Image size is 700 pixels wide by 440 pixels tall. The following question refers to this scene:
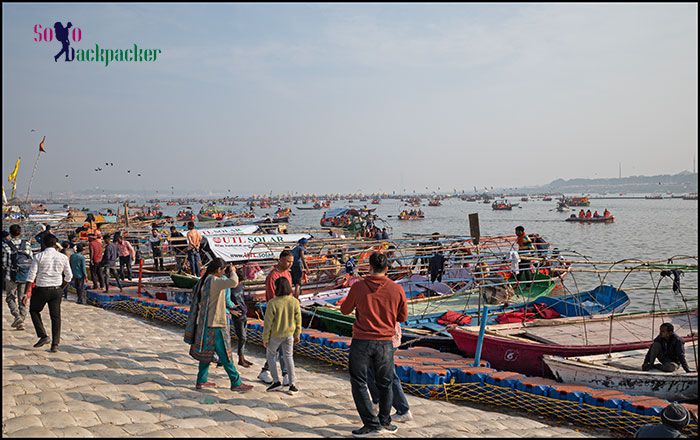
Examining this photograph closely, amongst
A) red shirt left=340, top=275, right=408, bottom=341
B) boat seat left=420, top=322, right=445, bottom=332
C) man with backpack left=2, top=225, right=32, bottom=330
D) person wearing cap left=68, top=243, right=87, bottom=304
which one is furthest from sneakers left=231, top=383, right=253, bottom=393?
person wearing cap left=68, top=243, right=87, bottom=304

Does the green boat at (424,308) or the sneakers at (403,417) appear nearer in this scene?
the sneakers at (403,417)

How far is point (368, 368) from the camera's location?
5.80 meters

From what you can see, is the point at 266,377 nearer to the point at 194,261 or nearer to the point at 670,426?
the point at 670,426

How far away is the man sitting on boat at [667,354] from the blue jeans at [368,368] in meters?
5.42

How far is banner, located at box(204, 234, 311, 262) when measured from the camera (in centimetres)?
1758

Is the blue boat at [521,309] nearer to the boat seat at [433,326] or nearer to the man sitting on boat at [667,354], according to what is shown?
the boat seat at [433,326]

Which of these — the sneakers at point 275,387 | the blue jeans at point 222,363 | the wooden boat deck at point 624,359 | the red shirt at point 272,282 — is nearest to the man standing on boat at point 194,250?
the red shirt at point 272,282

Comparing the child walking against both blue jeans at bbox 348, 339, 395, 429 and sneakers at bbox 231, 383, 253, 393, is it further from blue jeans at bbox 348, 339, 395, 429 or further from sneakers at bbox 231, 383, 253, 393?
blue jeans at bbox 348, 339, 395, 429

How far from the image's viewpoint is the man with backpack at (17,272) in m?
10.5

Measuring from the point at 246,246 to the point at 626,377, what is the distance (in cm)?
1221

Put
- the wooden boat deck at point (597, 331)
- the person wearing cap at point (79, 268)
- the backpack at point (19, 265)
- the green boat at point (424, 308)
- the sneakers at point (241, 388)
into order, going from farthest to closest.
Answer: the person wearing cap at point (79, 268) < the green boat at point (424, 308) < the wooden boat deck at point (597, 331) < the backpack at point (19, 265) < the sneakers at point (241, 388)

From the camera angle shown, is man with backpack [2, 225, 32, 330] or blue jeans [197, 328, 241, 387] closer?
blue jeans [197, 328, 241, 387]

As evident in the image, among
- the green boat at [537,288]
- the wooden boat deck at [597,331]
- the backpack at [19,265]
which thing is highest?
the backpack at [19,265]

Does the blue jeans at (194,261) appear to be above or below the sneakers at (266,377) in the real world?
above
